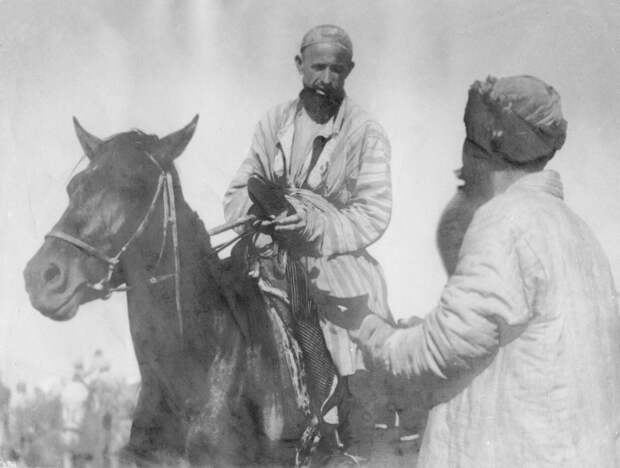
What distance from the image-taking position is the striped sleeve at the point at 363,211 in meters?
3.35

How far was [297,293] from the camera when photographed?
331cm

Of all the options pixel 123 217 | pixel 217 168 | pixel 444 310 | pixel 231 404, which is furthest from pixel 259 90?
pixel 444 310

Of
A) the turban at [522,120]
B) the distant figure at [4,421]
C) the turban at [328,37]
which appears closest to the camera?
the turban at [522,120]

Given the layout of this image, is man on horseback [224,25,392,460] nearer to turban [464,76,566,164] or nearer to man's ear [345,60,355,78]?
man's ear [345,60,355,78]

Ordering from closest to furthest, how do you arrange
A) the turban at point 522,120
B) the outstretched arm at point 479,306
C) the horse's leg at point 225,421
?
the outstretched arm at point 479,306 → the turban at point 522,120 → the horse's leg at point 225,421

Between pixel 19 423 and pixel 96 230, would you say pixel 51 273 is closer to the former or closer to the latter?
pixel 96 230

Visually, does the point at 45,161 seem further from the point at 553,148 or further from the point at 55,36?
the point at 553,148

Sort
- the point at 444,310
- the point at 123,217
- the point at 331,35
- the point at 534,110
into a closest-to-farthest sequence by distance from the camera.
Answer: the point at 444,310 → the point at 534,110 → the point at 123,217 → the point at 331,35

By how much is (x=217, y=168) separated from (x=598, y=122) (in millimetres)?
1322

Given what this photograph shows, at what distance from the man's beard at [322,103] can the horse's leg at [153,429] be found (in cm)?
100

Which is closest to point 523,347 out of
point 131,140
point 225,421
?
point 225,421

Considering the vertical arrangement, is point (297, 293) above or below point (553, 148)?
below

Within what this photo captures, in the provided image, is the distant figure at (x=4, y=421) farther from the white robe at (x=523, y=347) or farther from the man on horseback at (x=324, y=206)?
the white robe at (x=523, y=347)

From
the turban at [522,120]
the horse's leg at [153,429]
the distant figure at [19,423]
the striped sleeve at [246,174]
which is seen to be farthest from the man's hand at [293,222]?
the distant figure at [19,423]
